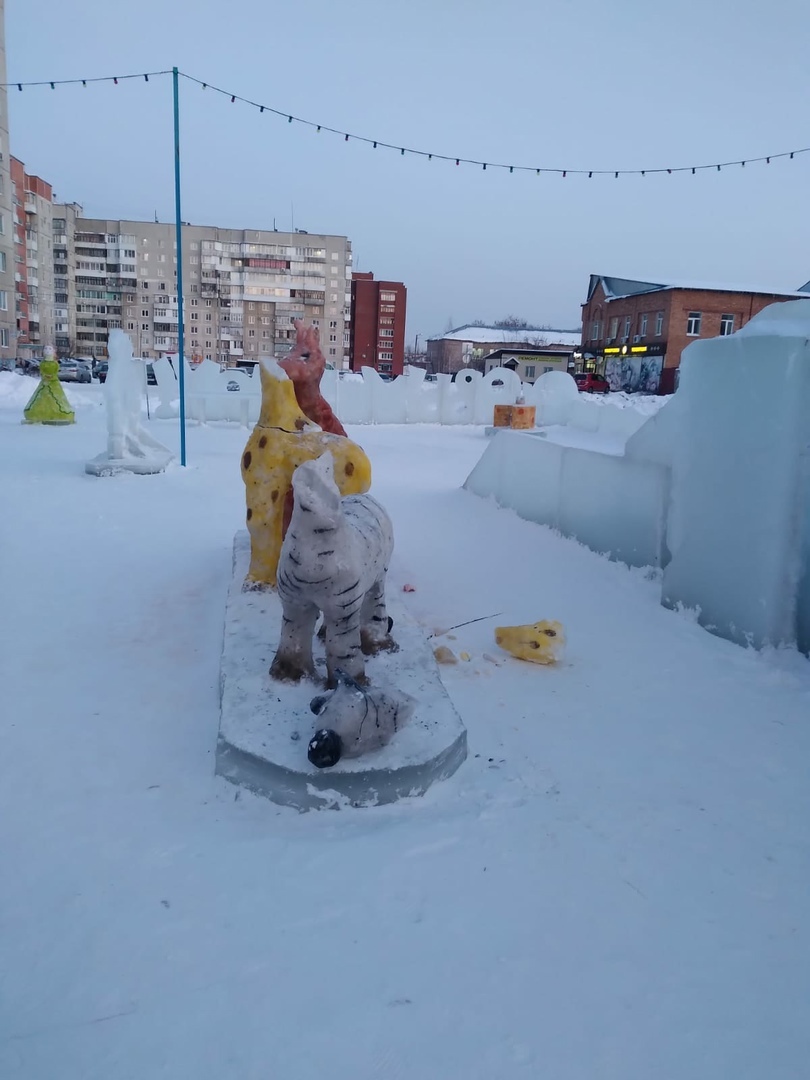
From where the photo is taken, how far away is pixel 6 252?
3575cm

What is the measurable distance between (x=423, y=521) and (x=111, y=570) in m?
3.28

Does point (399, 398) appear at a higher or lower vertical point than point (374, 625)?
higher

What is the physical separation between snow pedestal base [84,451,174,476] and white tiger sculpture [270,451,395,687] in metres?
7.16

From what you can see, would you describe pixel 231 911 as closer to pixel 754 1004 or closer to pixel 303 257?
pixel 754 1004

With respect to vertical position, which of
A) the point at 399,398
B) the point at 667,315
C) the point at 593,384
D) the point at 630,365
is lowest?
the point at 399,398

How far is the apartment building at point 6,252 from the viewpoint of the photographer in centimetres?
3409

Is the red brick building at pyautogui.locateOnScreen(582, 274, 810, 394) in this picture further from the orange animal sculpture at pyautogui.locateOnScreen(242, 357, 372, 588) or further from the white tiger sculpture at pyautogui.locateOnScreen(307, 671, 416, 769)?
the white tiger sculpture at pyautogui.locateOnScreen(307, 671, 416, 769)

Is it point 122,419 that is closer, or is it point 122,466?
point 122,466

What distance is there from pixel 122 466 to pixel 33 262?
46.1 meters

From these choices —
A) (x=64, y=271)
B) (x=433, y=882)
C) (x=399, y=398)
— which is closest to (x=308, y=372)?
(x=433, y=882)

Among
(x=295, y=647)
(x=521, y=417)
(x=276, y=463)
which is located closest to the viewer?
(x=295, y=647)

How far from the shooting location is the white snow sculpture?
387 inches

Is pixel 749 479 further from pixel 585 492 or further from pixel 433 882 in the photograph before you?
pixel 433 882

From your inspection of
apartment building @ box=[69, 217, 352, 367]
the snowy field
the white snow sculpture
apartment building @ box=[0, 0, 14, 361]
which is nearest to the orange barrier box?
the white snow sculpture
